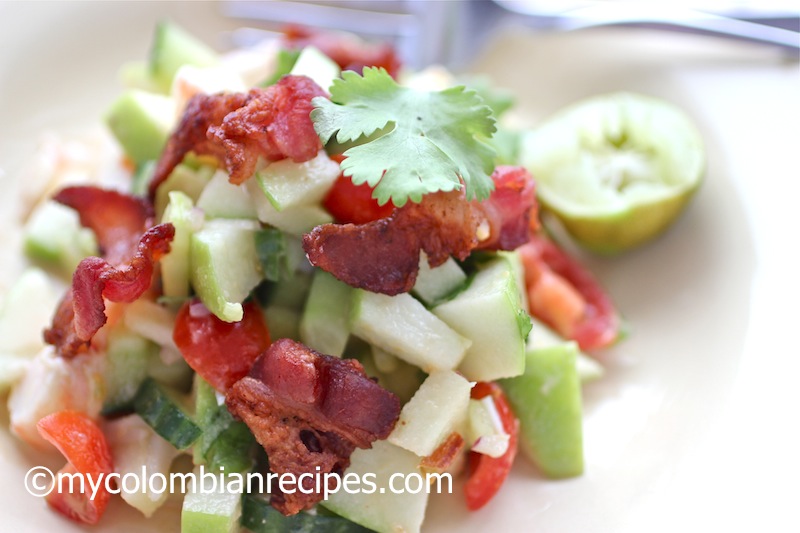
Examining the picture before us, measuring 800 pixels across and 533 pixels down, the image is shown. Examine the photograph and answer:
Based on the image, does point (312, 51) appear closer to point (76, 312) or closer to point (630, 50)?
point (76, 312)

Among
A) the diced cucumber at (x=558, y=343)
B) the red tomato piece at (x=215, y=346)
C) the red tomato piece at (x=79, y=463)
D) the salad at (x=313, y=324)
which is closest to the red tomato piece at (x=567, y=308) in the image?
the diced cucumber at (x=558, y=343)

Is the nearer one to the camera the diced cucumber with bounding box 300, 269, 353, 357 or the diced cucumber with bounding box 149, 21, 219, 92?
the diced cucumber with bounding box 300, 269, 353, 357

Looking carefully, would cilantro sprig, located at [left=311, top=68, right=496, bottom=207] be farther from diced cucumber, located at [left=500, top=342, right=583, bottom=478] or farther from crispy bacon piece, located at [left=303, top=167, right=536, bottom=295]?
A: diced cucumber, located at [left=500, top=342, right=583, bottom=478]

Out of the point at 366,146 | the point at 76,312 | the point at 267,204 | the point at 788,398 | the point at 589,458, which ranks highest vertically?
the point at 366,146

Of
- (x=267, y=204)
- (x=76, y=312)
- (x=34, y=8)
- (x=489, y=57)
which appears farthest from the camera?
(x=489, y=57)

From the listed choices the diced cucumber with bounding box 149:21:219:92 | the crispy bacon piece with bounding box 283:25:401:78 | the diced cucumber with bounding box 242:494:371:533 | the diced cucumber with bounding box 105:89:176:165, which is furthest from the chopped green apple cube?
the diced cucumber with bounding box 149:21:219:92

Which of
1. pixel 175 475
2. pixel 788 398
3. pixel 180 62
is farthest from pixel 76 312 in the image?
pixel 788 398

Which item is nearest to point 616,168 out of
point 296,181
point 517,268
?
point 517,268
